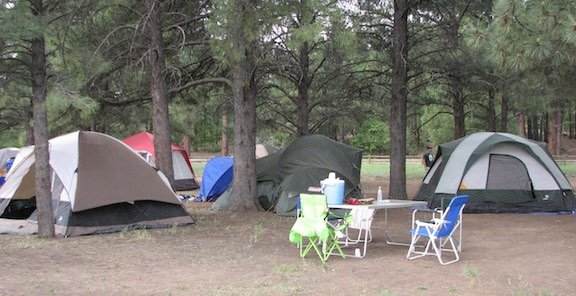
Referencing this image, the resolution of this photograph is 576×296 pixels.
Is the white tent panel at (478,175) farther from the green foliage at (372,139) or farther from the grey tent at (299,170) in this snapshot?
the green foliage at (372,139)

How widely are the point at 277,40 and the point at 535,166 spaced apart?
18.8ft

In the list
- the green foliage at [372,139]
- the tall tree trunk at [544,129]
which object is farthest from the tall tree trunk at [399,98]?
the green foliage at [372,139]

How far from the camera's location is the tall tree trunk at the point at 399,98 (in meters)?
11.8

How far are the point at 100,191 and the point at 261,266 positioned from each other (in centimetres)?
340

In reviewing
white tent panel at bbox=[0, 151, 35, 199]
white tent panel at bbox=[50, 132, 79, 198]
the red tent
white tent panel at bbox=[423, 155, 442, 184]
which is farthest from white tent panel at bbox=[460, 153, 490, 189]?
the red tent

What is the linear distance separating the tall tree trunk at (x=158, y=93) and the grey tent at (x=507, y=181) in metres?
5.35

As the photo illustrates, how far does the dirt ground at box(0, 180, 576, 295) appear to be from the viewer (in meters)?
5.12

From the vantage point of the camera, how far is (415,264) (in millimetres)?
6250

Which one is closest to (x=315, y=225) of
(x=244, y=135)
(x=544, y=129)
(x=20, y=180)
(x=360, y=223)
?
(x=360, y=223)

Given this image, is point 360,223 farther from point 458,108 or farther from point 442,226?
point 458,108

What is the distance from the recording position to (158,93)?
34.7ft

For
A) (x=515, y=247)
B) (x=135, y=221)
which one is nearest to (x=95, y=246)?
(x=135, y=221)

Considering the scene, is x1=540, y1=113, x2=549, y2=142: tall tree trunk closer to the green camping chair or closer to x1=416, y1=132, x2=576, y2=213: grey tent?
x1=416, y1=132, x2=576, y2=213: grey tent

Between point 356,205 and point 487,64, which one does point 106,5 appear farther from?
point 487,64
